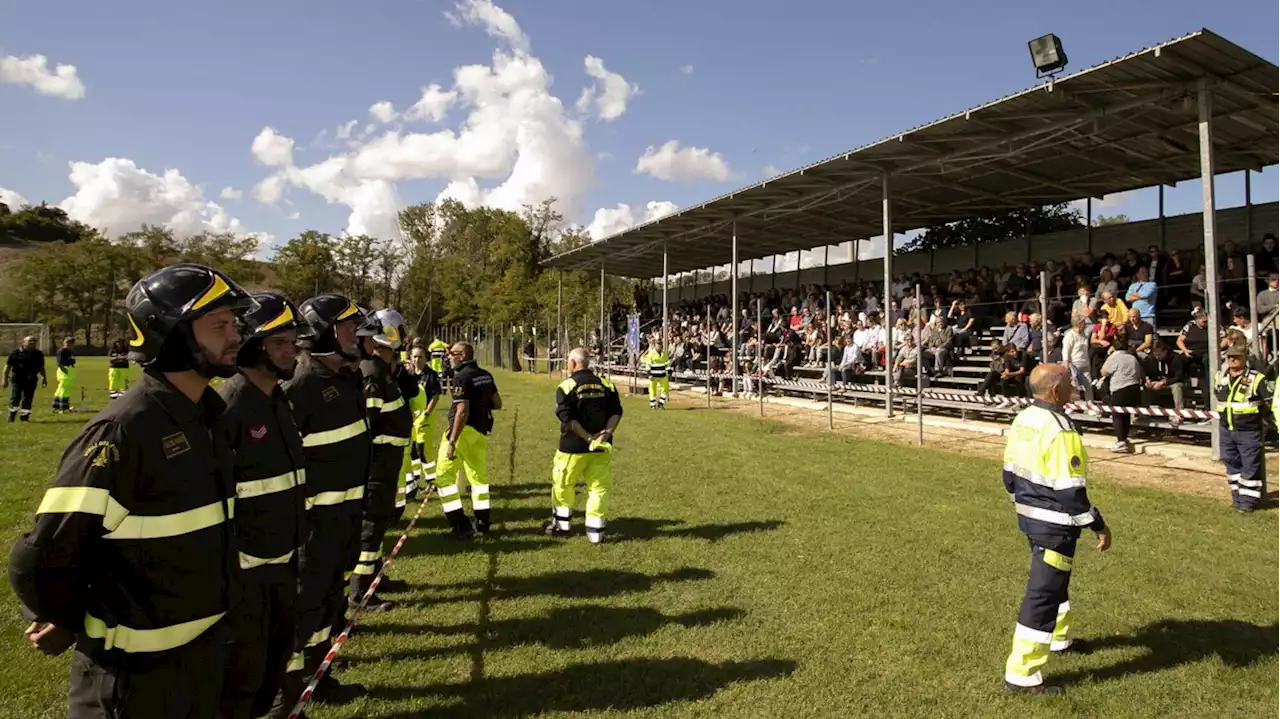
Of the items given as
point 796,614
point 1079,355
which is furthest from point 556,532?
point 1079,355

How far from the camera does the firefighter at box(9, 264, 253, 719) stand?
2.15 meters

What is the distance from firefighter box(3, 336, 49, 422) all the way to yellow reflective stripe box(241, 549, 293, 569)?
16550mm

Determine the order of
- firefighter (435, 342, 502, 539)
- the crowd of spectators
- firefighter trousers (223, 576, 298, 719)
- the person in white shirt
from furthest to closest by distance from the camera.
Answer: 1. the person in white shirt
2. the crowd of spectators
3. firefighter (435, 342, 502, 539)
4. firefighter trousers (223, 576, 298, 719)

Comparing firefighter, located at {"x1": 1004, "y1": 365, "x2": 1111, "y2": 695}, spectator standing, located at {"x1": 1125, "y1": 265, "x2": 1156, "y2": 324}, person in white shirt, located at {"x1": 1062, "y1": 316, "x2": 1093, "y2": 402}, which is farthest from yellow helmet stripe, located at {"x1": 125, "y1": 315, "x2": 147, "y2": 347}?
spectator standing, located at {"x1": 1125, "y1": 265, "x2": 1156, "y2": 324}

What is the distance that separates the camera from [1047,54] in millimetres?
12219

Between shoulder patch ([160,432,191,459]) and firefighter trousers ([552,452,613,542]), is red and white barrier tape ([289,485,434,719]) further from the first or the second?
shoulder patch ([160,432,191,459])

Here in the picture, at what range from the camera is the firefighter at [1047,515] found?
4.11 metres

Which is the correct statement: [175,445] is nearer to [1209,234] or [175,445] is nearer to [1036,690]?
[1036,690]

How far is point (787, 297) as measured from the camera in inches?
1096

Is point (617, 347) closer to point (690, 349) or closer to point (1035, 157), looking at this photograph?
point (690, 349)

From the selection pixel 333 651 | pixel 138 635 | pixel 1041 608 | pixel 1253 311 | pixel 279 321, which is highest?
pixel 1253 311

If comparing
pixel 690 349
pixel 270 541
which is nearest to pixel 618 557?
pixel 270 541

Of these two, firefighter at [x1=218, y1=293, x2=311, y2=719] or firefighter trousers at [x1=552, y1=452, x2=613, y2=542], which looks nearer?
firefighter at [x1=218, y1=293, x2=311, y2=719]

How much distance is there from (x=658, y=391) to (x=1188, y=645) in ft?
56.4
